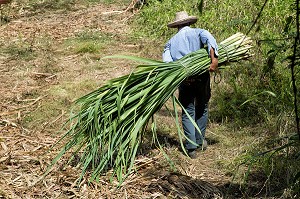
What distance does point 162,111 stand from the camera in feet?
22.6

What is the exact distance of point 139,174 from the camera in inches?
184

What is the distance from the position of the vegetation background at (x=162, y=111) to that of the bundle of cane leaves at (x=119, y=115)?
0.70 feet

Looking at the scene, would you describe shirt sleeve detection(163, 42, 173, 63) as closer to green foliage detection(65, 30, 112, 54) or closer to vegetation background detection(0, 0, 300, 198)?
vegetation background detection(0, 0, 300, 198)

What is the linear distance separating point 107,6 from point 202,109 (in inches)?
286

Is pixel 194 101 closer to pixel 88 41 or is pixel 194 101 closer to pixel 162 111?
pixel 162 111

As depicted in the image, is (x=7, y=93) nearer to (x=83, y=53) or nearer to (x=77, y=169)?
(x=83, y=53)

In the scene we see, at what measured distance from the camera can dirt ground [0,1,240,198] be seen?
14.5 ft

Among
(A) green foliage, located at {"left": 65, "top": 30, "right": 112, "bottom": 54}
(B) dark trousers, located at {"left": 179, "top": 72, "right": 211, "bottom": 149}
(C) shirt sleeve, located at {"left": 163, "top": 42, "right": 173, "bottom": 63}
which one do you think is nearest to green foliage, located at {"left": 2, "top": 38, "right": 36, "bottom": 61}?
(A) green foliage, located at {"left": 65, "top": 30, "right": 112, "bottom": 54}

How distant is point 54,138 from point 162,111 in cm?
169

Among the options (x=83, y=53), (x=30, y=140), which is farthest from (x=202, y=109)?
(x=83, y=53)

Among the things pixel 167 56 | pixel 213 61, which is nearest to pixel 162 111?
pixel 167 56

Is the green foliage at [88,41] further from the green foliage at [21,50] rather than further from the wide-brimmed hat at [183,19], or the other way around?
the wide-brimmed hat at [183,19]

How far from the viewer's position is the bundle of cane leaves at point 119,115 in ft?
14.7

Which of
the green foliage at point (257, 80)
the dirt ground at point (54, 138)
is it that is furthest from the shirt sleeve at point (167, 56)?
the dirt ground at point (54, 138)
